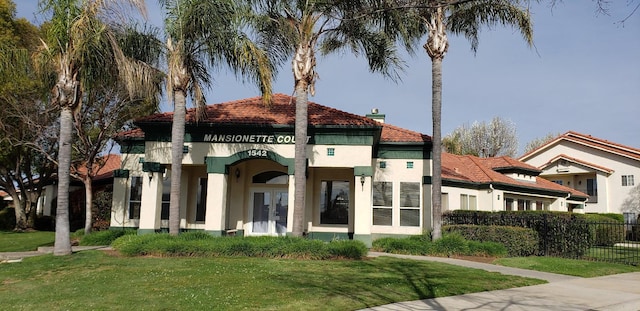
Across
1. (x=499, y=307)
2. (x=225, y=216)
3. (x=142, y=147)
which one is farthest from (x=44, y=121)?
(x=499, y=307)

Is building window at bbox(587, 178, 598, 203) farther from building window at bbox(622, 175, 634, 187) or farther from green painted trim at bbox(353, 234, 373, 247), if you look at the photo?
green painted trim at bbox(353, 234, 373, 247)

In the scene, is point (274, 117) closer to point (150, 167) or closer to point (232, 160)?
point (232, 160)

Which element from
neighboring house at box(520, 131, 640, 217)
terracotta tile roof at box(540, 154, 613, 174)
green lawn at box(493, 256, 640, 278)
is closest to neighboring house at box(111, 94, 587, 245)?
green lawn at box(493, 256, 640, 278)

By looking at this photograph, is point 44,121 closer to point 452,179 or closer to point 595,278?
point 452,179

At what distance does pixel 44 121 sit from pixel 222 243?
48.9 ft

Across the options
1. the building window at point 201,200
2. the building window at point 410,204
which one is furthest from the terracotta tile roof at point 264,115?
the building window at point 410,204

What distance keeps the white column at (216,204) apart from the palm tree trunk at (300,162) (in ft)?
11.7

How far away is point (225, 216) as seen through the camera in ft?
63.6

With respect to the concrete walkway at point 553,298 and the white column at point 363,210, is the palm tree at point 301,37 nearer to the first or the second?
the white column at point 363,210

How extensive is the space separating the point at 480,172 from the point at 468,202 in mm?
2776

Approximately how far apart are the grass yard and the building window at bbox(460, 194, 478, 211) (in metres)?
11.5

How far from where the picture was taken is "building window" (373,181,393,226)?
66.9 feet

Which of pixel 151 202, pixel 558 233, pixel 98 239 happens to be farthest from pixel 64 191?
pixel 558 233

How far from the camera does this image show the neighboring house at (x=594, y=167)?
1535 inches
